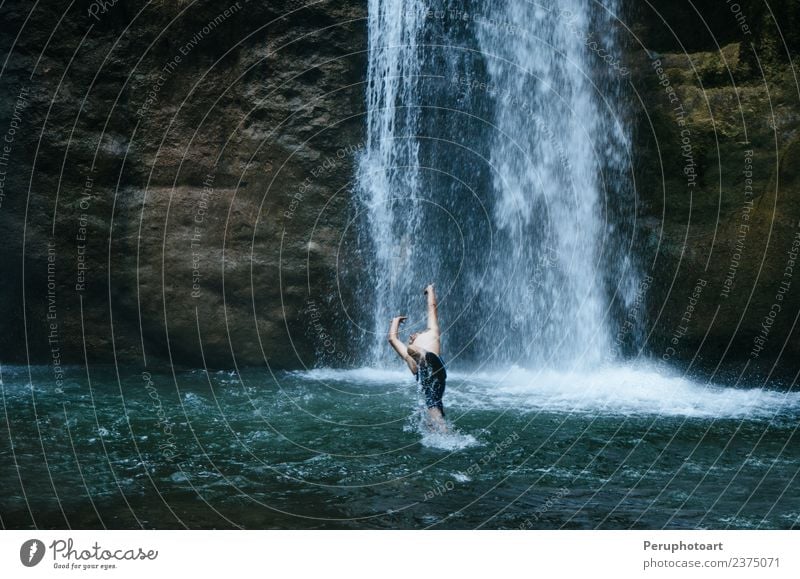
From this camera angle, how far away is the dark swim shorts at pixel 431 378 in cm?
743

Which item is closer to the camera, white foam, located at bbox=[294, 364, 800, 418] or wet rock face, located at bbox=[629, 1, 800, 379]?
white foam, located at bbox=[294, 364, 800, 418]

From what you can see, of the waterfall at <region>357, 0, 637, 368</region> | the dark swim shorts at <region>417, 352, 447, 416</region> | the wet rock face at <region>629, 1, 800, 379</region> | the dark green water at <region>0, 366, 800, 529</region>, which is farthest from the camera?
the waterfall at <region>357, 0, 637, 368</region>

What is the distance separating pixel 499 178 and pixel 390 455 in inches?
272

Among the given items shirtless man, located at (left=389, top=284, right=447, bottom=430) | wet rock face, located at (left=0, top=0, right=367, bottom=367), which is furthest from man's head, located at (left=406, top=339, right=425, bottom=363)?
wet rock face, located at (left=0, top=0, right=367, bottom=367)

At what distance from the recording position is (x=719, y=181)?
438 inches

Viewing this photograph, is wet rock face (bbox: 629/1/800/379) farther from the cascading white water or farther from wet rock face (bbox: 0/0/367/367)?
wet rock face (bbox: 0/0/367/367)

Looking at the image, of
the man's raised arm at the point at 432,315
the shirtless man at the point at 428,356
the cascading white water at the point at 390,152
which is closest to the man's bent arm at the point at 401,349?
the shirtless man at the point at 428,356

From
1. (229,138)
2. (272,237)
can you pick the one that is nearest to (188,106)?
(229,138)

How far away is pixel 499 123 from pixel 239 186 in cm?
470

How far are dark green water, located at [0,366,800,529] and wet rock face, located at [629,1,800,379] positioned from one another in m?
1.14

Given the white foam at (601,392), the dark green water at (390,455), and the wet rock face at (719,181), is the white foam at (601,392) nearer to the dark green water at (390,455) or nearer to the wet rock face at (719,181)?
the dark green water at (390,455)

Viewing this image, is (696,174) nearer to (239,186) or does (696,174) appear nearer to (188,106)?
(239,186)

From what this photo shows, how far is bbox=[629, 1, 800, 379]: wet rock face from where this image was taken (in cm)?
1073

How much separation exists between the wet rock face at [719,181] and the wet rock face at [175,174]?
5.06 m
